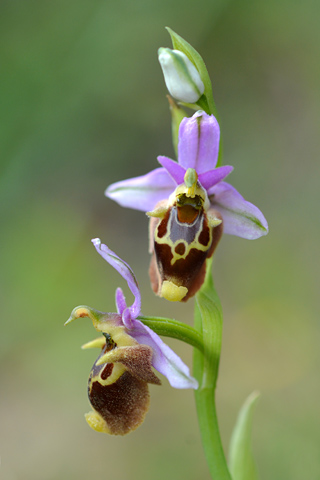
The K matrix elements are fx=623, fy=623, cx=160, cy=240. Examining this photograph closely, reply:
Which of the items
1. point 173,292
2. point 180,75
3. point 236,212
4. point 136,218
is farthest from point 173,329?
point 136,218

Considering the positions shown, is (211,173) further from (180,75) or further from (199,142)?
(180,75)

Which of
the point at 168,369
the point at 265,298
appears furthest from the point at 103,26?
the point at 168,369

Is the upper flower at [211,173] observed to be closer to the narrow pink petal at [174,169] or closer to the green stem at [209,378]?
the narrow pink petal at [174,169]

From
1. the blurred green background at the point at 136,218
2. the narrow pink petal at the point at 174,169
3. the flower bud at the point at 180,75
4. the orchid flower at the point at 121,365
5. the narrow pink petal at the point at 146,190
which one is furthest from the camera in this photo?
the blurred green background at the point at 136,218

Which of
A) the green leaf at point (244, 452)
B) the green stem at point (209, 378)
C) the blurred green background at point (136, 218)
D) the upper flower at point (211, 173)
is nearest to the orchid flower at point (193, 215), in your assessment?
the upper flower at point (211, 173)

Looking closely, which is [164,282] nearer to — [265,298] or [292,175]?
[265,298]

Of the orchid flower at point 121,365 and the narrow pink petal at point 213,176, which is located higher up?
the narrow pink petal at point 213,176

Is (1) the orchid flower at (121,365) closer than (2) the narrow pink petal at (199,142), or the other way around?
(1) the orchid flower at (121,365)

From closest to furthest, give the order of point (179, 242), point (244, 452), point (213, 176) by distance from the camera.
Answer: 1. point (179, 242)
2. point (213, 176)
3. point (244, 452)
